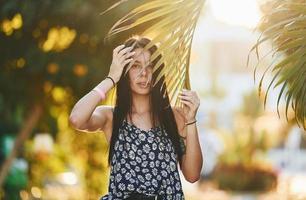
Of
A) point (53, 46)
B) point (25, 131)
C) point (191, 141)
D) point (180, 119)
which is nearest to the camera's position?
point (191, 141)

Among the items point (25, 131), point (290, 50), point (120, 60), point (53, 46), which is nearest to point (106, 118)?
point (120, 60)

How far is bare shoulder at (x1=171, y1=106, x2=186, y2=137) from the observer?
4406 mm

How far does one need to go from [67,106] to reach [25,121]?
1.49ft

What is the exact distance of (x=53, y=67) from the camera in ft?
29.5

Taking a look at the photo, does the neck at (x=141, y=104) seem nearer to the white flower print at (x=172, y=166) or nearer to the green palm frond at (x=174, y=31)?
the green palm frond at (x=174, y=31)

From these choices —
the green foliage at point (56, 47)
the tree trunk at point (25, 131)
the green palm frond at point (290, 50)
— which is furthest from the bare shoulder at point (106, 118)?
the tree trunk at point (25, 131)

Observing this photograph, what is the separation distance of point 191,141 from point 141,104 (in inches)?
10.2

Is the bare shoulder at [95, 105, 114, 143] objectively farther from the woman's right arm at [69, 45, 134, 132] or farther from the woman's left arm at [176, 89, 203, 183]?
the woman's left arm at [176, 89, 203, 183]

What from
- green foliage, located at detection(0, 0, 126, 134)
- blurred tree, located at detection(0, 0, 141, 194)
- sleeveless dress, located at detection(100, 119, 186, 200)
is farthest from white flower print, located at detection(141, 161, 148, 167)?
green foliage, located at detection(0, 0, 126, 134)

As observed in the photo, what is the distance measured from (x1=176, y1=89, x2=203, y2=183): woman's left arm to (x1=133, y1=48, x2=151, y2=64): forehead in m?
0.20

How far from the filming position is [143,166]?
13.9 ft

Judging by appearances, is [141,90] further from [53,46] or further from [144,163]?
[53,46]

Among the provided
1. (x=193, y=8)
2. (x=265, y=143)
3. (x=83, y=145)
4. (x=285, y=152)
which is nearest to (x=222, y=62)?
(x=285, y=152)

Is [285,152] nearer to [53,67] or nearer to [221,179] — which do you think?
[221,179]
